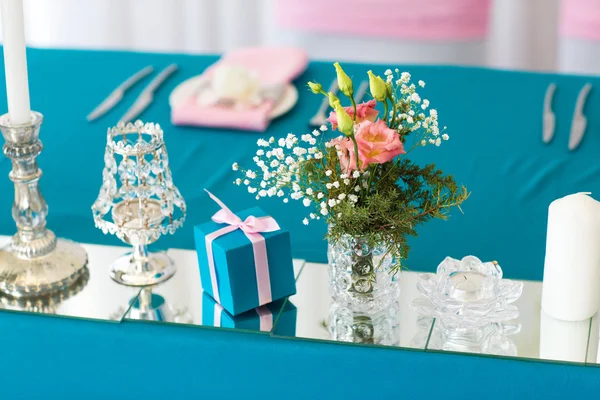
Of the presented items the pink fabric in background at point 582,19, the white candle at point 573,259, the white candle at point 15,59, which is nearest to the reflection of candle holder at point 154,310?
the white candle at point 15,59

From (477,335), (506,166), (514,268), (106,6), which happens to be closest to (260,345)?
(477,335)

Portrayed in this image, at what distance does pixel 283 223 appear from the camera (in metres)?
1.44

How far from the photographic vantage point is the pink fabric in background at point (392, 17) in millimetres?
2924

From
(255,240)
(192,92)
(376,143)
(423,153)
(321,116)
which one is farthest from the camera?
(192,92)

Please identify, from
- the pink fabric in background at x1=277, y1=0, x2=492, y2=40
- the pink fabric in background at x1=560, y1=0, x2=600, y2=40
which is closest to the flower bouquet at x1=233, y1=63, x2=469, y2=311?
the pink fabric in background at x1=277, y1=0, x2=492, y2=40

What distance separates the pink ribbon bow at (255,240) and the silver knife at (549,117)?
716 millimetres

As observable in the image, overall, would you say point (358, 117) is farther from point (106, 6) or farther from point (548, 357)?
point (106, 6)

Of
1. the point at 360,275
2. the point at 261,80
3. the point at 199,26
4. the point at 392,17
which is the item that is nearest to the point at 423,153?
the point at 261,80

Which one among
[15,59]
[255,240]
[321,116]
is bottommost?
[255,240]

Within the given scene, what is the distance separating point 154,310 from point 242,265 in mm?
140

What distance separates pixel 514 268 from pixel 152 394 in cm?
53

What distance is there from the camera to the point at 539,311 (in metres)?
1.18

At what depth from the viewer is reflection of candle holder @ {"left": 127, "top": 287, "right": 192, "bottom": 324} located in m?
1.17

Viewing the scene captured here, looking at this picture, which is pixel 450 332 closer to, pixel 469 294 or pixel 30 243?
pixel 469 294
